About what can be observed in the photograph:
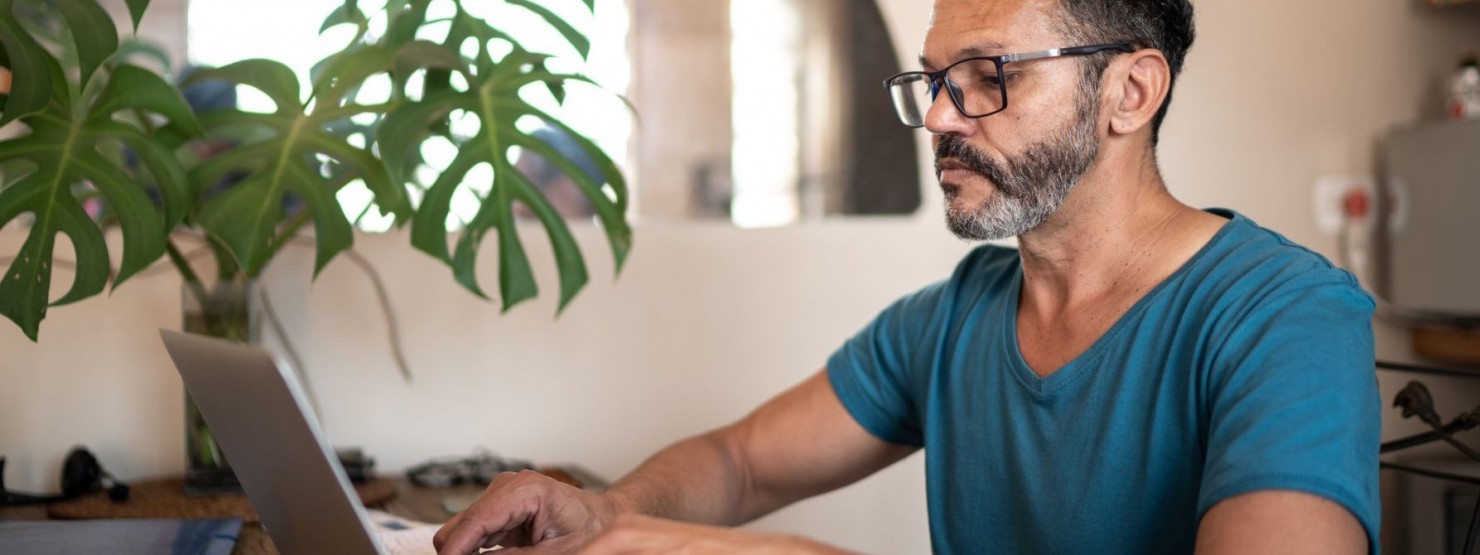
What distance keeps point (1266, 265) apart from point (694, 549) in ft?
1.79

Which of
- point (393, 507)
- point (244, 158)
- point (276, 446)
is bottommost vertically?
point (393, 507)

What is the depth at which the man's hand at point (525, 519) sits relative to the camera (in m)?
1.13

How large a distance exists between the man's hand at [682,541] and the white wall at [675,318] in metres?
1.20

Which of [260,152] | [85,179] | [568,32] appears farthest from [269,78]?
[568,32]

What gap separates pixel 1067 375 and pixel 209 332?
1.05 meters

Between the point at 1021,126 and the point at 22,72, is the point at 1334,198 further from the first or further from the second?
the point at 22,72

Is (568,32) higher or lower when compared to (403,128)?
higher

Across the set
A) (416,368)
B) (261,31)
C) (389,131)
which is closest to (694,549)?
(389,131)

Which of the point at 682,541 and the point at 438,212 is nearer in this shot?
the point at 682,541

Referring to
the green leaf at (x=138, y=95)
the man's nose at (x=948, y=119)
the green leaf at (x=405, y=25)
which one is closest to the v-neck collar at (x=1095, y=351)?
the man's nose at (x=948, y=119)

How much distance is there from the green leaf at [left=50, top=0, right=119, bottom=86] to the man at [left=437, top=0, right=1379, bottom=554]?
54 cm

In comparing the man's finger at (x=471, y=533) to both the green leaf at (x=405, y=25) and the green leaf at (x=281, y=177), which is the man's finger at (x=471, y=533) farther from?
the green leaf at (x=405, y=25)

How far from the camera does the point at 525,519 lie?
3.87 ft

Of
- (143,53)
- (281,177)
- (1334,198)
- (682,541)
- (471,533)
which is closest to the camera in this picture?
(682,541)
